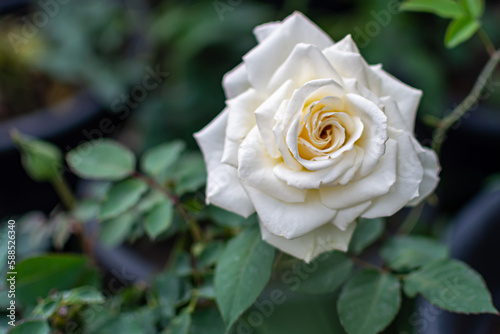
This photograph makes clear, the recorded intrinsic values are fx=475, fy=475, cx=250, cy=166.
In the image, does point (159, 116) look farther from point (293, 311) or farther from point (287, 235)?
point (287, 235)

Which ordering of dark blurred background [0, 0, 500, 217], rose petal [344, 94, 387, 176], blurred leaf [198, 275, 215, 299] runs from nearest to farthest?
1. rose petal [344, 94, 387, 176]
2. blurred leaf [198, 275, 215, 299]
3. dark blurred background [0, 0, 500, 217]

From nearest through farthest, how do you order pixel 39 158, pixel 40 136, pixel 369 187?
pixel 369 187
pixel 39 158
pixel 40 136

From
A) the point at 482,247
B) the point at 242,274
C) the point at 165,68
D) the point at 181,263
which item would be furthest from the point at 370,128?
the point at 165,68

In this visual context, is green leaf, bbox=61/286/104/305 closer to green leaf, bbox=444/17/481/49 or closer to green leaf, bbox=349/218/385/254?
green leaf, bbox=349/218/385/254

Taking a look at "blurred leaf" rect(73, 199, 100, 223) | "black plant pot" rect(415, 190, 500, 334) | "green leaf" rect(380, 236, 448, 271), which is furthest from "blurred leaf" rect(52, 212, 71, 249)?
"black plant pot" rect(415, 190, 500, 334)

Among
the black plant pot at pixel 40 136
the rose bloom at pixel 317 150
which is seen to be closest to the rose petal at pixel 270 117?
the rose bloom at pixel 317 150

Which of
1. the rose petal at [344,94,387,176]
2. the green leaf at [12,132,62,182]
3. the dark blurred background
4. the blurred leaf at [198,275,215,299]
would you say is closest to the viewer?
the rose petal at [344,94,387,176]

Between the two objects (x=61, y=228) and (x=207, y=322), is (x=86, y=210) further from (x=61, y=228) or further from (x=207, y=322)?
(x=207, y=322)

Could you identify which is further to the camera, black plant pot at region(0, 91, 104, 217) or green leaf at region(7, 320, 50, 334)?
black plant pot at region(0, 91, 104, 217)
